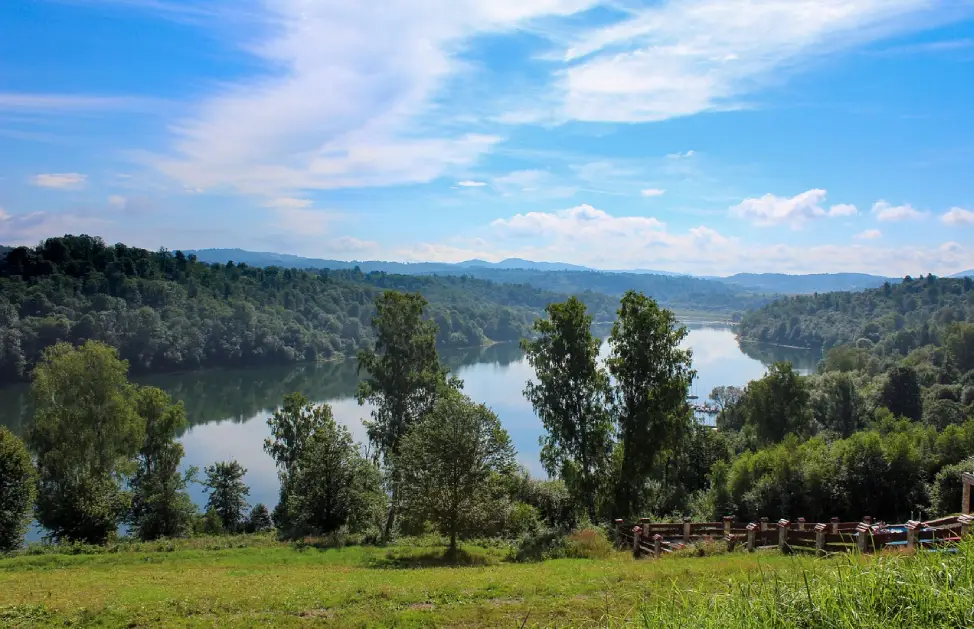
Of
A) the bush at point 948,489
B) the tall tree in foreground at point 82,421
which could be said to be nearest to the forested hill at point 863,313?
the bush at point 948,489

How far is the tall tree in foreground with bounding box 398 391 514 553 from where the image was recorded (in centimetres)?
1956

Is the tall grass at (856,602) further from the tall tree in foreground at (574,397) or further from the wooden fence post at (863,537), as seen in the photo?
the tall tree in foreground at (574,397)

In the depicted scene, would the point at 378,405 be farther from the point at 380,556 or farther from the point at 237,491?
the point at 237,491

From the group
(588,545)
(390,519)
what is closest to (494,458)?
(588,545)

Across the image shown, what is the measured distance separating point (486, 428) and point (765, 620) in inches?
691

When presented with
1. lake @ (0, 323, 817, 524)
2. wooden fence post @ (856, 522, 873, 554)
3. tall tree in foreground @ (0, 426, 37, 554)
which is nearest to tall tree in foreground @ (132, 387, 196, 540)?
lake @ (0, 323, 817, 524)

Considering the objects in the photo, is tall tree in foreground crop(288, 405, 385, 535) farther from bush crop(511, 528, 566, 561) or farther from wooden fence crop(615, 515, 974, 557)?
wooden fence crop(615, 515, 974, 557)

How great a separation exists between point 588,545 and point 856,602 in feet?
50.2

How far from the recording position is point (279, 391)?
249 ft

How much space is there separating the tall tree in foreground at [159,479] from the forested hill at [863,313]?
→ 119755 mm

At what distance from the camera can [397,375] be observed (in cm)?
2752

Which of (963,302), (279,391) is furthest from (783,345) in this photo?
(279,391)

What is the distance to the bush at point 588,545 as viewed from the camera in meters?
17.2

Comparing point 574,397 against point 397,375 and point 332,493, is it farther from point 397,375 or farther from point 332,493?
point 332,493
